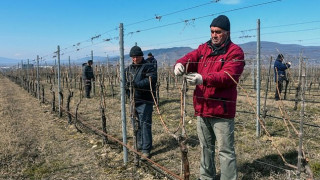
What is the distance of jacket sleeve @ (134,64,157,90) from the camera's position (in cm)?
426

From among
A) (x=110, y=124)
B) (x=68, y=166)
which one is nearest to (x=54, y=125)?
(x=110, y=124)

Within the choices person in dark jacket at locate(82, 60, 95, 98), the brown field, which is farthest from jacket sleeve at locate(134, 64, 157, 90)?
person in dark jacket at locate(82, 60, 95, 98)

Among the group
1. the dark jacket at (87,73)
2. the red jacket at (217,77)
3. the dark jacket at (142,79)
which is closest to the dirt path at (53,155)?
the dark jacket at (142,79)

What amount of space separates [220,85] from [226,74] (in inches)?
4.6

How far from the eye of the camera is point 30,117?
8430 mm

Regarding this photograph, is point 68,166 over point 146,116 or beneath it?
beneath

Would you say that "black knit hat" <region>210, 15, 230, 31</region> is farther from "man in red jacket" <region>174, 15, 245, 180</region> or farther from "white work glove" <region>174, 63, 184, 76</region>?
"white work glove" <region>174, 63, 184, 76</region>

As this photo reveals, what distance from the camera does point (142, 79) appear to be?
434 centimetres

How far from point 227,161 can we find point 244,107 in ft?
22.5

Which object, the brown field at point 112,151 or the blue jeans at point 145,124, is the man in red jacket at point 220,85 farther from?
the blue jeans at point 145,124

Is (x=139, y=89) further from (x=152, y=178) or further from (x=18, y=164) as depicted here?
(x=18, y=164)

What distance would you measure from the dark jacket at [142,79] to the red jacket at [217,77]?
4.35ft

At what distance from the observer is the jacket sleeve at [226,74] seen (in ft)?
8.13

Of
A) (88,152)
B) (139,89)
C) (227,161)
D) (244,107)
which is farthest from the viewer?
(244,107)
